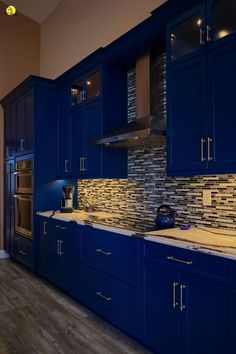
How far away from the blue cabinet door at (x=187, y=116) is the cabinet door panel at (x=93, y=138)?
1099mm

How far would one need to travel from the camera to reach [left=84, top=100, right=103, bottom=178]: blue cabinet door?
10.8 ft

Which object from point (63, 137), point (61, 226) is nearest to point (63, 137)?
point (63, 137)

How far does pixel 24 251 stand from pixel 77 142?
73.3 inches

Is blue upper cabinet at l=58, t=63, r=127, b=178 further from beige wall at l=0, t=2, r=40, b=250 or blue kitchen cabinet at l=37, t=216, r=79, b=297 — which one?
beige wall at l=0, t=2, r=40, b=250

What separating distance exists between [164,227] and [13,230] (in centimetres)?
307

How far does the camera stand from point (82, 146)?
360 cm

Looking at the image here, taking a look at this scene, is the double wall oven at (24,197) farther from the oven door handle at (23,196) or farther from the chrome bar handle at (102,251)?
the chrome bar handle at (102,251)

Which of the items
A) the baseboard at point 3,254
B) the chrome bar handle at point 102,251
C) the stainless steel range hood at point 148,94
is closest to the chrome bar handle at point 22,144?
the stainless steel range hood at point 148,94

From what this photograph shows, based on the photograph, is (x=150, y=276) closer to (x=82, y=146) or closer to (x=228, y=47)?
(x=228, y=47)

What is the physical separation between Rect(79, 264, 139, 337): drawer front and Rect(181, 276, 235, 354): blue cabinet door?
51 cm

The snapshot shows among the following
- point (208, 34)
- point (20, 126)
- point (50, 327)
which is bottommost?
point (50, 327)

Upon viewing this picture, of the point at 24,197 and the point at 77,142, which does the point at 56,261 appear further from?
the point at 77,142

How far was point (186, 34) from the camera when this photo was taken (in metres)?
2.27

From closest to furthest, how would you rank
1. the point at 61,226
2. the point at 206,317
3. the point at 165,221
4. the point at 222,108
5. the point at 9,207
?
the point at 206,317, the point at 222,108, the point at 165,221, the point at 61,226, the point at 9,207
